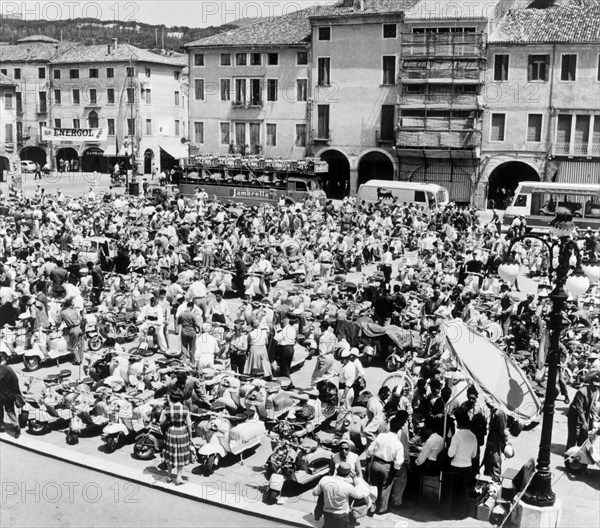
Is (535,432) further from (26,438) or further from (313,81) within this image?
(313,81)

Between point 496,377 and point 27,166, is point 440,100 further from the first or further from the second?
point 496,377

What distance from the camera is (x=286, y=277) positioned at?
25.7 m

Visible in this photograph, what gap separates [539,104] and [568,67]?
7.95 feet

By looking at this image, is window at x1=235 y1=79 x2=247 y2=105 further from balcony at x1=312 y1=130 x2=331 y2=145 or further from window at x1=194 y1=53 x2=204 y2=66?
balcony at x1=312 y1=130 x2=331 y2=145

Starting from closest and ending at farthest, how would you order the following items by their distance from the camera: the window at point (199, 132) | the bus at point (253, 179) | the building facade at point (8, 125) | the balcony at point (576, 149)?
the bus at point (253, 179), the balcony at point (576, 149), the window at point (199, 132), the building facade at point (8, 125)

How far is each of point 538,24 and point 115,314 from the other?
3496 cm

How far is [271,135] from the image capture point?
174 feet

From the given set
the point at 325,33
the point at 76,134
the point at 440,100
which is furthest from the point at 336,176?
the point at 76,134

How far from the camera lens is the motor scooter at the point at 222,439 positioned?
12031mm

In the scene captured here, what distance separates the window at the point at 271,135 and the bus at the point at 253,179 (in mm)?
6711

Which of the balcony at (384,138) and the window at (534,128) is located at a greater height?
the window at (534,128)

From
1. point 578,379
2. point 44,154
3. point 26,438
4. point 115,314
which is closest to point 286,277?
point 115,314

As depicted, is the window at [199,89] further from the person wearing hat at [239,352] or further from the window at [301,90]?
the person wearing hat at [239,352]

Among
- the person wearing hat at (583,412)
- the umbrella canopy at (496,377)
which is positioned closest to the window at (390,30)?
the person wearing hat at (583,412)
